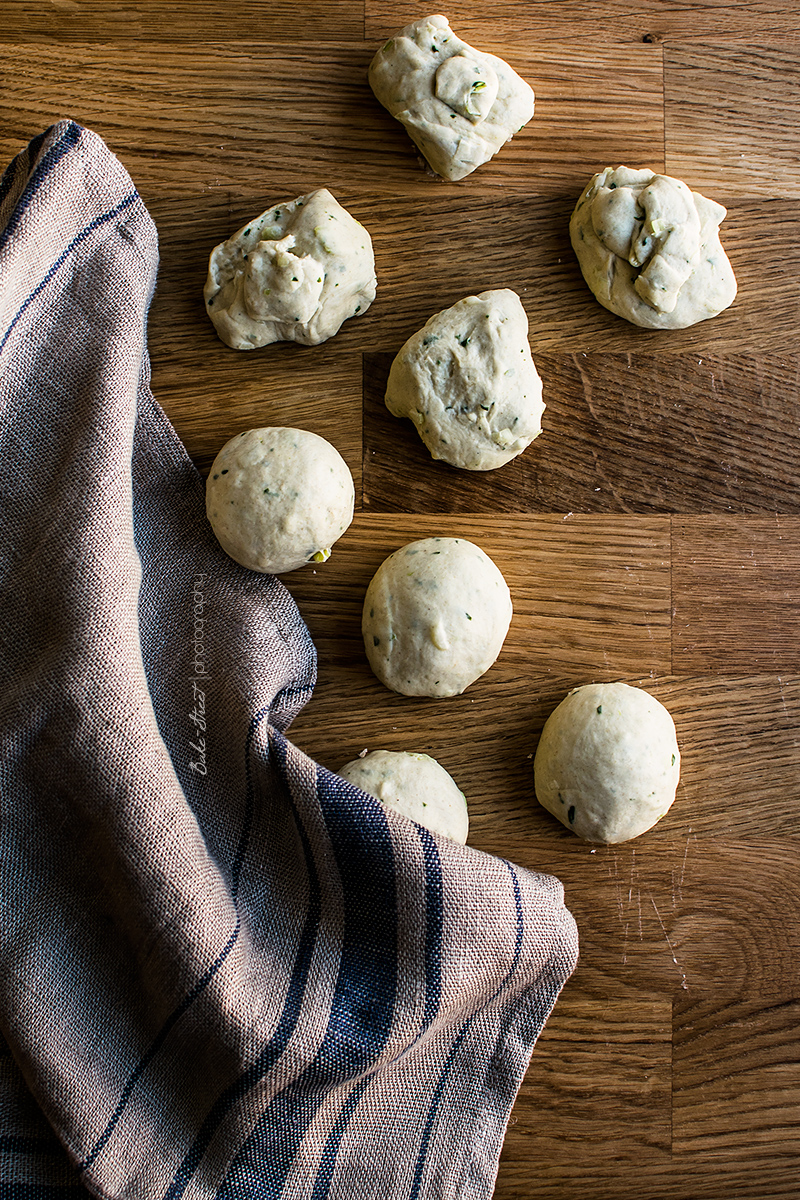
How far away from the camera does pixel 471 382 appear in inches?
32.5

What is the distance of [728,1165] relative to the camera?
0.87m

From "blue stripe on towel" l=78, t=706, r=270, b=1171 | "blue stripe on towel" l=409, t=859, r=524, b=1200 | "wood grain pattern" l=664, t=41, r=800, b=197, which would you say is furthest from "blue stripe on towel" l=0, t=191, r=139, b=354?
Answer: "blue stripe on towel" l=409, t=859, r=524, b=1200

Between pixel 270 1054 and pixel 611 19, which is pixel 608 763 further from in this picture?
pixel 611 19

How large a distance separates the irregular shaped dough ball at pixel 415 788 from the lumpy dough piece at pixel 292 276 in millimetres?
449

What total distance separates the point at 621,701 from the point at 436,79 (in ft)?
2.17

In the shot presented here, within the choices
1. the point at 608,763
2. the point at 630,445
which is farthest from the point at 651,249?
the point at 608,763

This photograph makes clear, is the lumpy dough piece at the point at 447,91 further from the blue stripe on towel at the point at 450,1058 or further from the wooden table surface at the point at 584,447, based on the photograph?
the blue stripe on towel at the point at 450,1058

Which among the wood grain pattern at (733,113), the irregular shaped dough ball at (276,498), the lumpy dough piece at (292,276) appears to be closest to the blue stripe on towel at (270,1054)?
the irregular shaped dough ball at (276,498)

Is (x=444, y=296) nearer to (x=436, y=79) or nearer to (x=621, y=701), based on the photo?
(x=436, y=79)

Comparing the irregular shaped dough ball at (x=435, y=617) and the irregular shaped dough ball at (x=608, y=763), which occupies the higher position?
the irregular shaped dough ball at (x=435, y=617)

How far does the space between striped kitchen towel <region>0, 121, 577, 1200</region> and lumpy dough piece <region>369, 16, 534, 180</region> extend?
0.30m

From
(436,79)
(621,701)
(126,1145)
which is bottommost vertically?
(126,1145)

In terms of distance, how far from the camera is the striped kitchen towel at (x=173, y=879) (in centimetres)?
73

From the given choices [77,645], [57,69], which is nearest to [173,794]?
[77,645]
